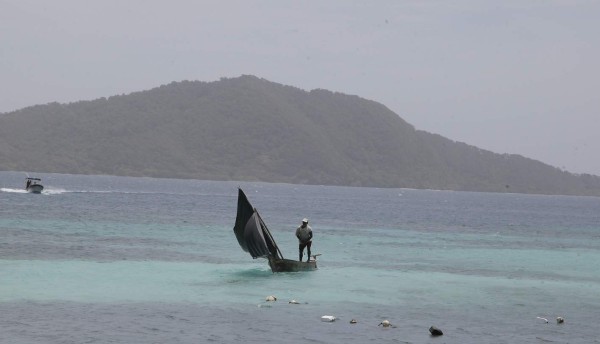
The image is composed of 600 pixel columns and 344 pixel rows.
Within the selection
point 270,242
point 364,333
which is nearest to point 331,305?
point 364,333

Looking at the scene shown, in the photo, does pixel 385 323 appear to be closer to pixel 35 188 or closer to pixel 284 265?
pixel 284 265

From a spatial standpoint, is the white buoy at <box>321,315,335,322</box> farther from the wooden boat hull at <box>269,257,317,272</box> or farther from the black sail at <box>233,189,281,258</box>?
the black sail at <box>233,189,281,258</box>

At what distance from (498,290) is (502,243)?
3400 centimetres

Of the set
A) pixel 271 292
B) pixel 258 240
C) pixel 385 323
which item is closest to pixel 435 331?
pixel 385 323

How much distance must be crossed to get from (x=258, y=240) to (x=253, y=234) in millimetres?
327

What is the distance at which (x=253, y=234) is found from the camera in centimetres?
3703

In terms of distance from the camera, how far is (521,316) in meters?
28.8

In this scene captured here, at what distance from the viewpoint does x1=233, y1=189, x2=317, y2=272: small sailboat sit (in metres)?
36.8

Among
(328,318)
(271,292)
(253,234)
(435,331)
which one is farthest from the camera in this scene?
(253,234)

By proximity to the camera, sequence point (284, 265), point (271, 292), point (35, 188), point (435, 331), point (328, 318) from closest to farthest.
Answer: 1. point (435, 331)
2. point (328, 318)
3. point (271, 292)
4. point (284, 265)
5. point (35, 188)

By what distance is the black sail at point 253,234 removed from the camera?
36928mm

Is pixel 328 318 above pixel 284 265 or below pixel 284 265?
below

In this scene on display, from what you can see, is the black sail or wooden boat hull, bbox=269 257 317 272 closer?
wooden boat hull, bbox=269 257 317 272

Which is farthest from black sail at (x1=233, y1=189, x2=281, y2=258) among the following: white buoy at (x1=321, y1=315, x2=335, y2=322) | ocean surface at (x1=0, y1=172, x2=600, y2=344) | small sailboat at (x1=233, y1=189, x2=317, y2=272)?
white buoy at (x1=321, y1=315, x2=335, y2=322)
